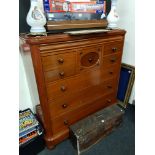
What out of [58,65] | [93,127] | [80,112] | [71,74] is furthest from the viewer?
[80,112]

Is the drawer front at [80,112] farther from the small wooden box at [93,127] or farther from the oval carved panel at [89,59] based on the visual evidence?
the oval carved panel at [89,59]

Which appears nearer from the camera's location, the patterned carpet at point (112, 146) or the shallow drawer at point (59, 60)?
the shallow drawer at point (59, 60)

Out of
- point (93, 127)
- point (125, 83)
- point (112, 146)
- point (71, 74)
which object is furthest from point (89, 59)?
point (112, 146)

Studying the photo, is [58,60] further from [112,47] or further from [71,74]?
[112,47]

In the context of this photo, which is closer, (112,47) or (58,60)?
(58,60)

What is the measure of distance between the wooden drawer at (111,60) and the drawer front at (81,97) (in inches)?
8.6

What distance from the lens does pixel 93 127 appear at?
136 centimetres

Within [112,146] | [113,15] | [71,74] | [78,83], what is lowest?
[112,146]

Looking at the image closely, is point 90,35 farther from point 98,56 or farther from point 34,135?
point 34,135

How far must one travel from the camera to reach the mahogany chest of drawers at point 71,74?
1048mm

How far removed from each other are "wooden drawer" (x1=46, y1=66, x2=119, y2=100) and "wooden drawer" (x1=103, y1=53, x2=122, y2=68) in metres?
0.06

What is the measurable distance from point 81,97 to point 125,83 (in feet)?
2.57

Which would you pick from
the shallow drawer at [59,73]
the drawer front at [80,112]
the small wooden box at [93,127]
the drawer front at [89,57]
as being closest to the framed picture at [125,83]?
the drawer front at [80,112]
